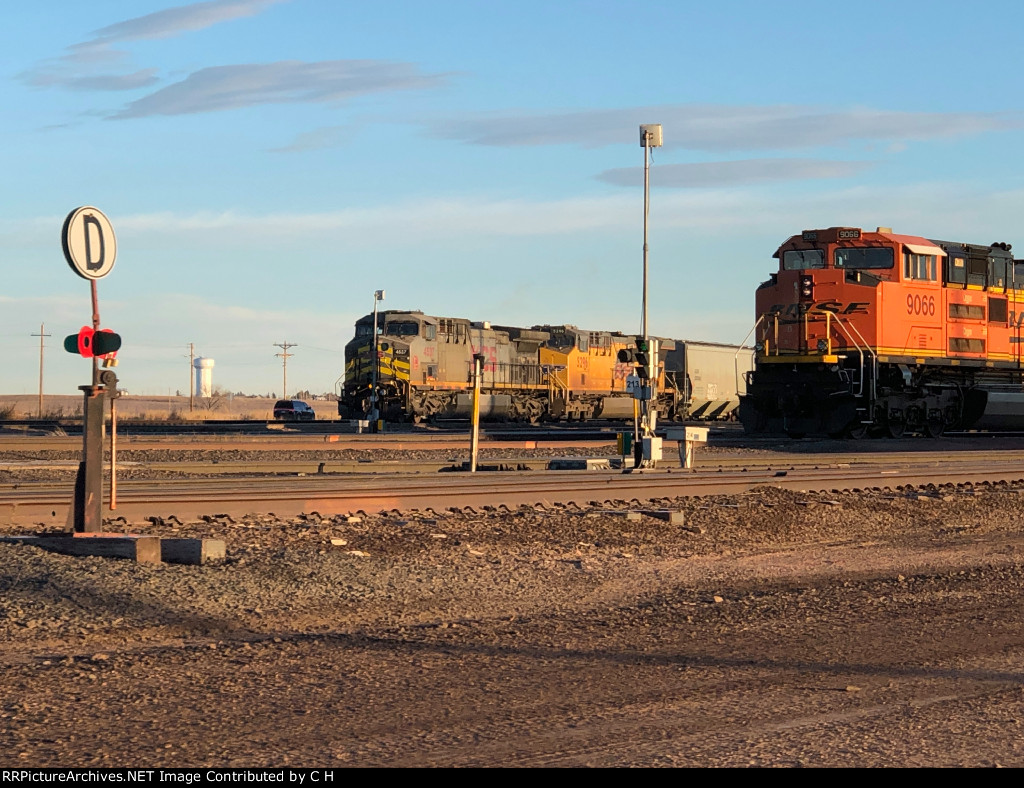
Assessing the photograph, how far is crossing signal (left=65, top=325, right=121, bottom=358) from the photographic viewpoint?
356 inches

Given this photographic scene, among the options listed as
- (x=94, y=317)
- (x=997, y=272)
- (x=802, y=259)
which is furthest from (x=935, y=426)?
(x=94, y=317)

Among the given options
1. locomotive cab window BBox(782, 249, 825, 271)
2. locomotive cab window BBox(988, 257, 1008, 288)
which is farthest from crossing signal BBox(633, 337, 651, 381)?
locomotive cab window BBox(988, 257, 1008, 288)

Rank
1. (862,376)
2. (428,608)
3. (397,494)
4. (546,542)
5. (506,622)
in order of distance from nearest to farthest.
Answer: (506,622), (428,608), (546,542), (397,494), (862,376)

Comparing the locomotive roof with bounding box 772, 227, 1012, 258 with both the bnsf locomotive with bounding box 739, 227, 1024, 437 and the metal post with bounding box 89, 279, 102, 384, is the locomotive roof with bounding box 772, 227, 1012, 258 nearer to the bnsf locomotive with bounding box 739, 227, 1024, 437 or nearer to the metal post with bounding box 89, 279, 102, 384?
the bnsf locomotive with bounding box 739, 227, 1024, 437

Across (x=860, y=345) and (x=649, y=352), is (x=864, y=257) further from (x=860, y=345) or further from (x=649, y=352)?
(x=649, y=352)

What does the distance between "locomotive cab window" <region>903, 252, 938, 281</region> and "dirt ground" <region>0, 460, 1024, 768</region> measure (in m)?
15.8

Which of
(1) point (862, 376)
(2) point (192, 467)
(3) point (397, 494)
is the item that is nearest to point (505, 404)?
(1) point (862, 376)

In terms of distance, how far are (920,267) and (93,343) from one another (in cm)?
2149

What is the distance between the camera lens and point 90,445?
359 inches

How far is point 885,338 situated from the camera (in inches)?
1021

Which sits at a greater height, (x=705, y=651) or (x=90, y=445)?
(x=90, y=445)
